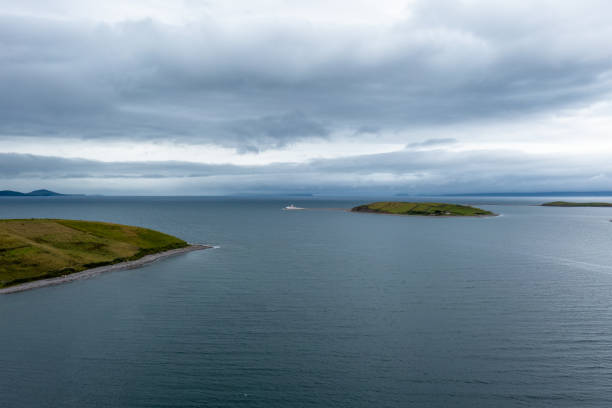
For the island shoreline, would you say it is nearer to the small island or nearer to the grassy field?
the small island

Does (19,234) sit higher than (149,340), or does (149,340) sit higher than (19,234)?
(19,234)

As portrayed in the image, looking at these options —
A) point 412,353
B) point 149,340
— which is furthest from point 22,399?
point 412,353

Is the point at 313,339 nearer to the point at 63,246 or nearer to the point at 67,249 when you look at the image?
the point at 67,249

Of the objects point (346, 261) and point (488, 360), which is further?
point (346, 261)

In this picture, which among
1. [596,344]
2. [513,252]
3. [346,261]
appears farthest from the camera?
[513,252]

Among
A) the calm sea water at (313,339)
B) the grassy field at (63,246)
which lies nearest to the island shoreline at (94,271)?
the grassy field at (63,246)

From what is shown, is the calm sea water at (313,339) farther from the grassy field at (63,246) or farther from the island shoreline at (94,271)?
the grassy field at (63,246)

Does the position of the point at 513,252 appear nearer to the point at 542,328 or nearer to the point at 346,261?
the point at 346,261
